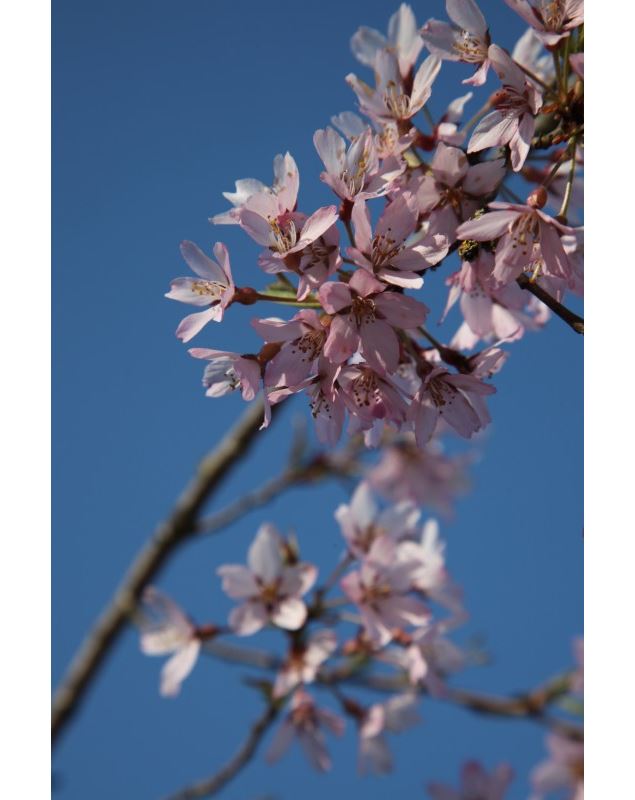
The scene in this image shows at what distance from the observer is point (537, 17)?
0.90 m

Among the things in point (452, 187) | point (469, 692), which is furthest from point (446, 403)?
point (469, 692)

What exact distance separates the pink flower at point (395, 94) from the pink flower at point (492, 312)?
8.3 inches

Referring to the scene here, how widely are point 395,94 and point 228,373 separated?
0.41m

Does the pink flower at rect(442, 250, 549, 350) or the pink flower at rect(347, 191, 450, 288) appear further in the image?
the pink flower at rect(442, 250, 549, 350)

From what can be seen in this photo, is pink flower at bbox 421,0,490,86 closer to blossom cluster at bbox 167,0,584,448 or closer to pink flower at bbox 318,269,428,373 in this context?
blossom cluster at bbox 167,0,584,448

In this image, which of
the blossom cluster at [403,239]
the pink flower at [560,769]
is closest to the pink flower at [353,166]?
the blossom cluster at [403,239]

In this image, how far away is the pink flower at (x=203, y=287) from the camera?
0.92 m

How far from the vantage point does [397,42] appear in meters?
1.14

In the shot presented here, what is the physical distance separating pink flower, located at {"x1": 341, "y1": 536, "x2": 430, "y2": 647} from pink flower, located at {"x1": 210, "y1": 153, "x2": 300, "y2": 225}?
64 cm

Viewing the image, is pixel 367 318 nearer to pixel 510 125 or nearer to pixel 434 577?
pixel 510 125

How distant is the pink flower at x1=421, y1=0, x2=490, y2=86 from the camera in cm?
95

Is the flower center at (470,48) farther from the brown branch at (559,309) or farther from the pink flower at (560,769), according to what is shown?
the pink flower at (560,769)

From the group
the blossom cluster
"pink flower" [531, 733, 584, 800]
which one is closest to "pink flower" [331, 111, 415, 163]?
the blossom cluster
